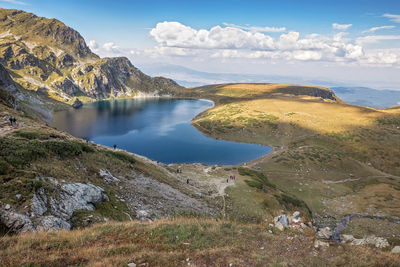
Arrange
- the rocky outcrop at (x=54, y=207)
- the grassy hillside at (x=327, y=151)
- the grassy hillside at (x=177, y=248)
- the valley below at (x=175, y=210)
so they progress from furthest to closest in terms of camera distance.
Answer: the grassy hillside at (x=327, y=151)
the rocky outcrop at (x=54, y=207)
the valley below at (x=175, y=210)
the grassy hillside at (x=177, y=248)

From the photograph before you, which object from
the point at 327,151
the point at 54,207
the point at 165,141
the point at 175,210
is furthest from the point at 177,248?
the point at 165,141

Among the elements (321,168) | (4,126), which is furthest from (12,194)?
(321,168)

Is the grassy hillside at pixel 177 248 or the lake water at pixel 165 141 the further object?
the lake water at pixel 165 141

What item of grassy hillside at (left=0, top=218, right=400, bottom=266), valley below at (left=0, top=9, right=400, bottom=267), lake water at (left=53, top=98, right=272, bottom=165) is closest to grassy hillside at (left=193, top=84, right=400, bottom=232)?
valley below at (left=0, top=9, right=400, bottom=267)

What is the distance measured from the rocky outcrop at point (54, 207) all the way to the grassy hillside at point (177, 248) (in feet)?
5.55

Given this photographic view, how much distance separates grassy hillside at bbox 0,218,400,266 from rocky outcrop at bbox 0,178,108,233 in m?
1.69

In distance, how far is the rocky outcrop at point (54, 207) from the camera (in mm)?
11922

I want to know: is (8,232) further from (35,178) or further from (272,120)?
(272,120)

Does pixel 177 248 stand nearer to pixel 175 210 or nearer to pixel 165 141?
pixel 175 210

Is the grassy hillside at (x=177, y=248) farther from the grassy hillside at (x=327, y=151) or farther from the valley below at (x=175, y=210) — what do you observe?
the grassy hillside at (x=327, y=151)

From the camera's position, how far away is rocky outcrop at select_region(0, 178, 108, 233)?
39.1 ft

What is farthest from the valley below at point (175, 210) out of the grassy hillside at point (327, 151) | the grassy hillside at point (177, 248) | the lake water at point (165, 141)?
the lake water at point (165, 141)

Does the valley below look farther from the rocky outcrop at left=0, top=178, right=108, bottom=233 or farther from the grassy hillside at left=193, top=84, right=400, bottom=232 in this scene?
the grassy hillside at left=193, top=84, right=400, bottom=232

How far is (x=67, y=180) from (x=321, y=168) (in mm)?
86939
